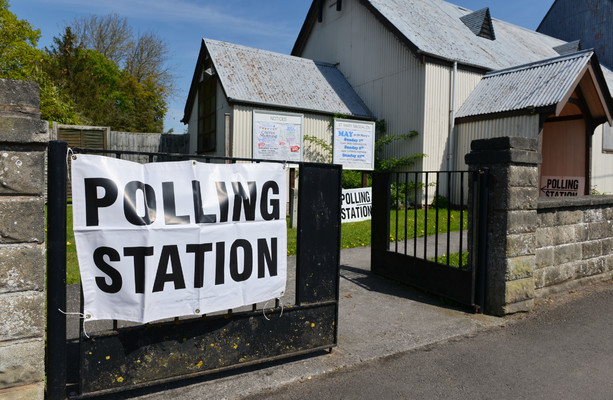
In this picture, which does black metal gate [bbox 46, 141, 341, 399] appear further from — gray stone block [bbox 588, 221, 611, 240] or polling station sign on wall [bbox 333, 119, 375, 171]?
polling station sign on wall [bbox 333, 119, 375, 171]

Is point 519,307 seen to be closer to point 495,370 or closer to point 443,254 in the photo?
point 495,370

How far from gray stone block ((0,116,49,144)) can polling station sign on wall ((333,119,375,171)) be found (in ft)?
39.4

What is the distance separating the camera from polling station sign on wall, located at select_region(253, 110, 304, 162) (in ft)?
46.4

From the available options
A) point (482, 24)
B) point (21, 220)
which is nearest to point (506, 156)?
point (21, 220)

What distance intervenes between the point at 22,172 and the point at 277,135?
478 inches

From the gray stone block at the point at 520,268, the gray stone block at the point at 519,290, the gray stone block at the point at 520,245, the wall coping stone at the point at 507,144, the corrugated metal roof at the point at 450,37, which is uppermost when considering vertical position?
the corrugated metal roof at the point at 450,37

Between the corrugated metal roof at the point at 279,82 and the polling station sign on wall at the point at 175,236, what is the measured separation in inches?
493

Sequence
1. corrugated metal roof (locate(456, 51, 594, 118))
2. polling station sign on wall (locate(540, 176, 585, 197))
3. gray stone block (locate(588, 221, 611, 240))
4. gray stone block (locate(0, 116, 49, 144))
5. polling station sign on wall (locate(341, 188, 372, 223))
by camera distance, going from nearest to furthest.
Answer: gray stone block (locate(0, 116, 49, 144)) → gray stone block (locate(588, 221, 611, 240)) → polling station sign on wall (locate(341, 188, 372, 223)) → corrugated metal roof (locate(456, 51, 594, 118)) → polling station sign on wall (locate(540, 176, 585, 197))

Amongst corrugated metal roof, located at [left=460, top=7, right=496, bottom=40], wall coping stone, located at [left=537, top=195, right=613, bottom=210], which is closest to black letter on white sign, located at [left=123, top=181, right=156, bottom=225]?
wall coping stone, located at [left=537, top=195, right=613, bottom=210]

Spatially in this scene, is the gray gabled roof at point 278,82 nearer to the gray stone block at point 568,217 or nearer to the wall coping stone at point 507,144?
the wall coping stone at point 507,144

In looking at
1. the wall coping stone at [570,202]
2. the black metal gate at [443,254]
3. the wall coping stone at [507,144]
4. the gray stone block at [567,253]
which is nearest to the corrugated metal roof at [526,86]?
the wall coping stone at [570,202]

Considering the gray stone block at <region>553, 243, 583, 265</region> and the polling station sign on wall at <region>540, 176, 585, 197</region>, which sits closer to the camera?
the gray stone block at <region>553, 243, 583, 265</region>

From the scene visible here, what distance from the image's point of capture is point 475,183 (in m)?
5.42

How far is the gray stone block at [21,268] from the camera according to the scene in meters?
2.67
